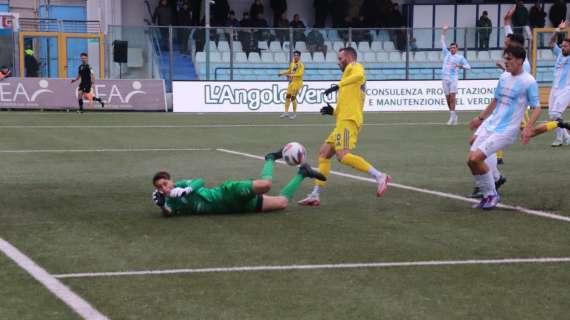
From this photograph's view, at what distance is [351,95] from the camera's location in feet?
37.6

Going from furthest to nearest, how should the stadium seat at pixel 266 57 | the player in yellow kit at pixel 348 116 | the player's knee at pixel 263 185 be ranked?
1. the stadium seat at pixel 266 57
2. the player in yellow kit at pixel 348 116
3. the player's knee at pixel 263 185

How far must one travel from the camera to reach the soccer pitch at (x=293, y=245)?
6449mm

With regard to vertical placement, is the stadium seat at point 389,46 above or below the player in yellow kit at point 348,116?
above

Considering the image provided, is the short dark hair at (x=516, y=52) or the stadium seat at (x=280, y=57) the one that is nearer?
the short dark hair at (x=516, y=52)

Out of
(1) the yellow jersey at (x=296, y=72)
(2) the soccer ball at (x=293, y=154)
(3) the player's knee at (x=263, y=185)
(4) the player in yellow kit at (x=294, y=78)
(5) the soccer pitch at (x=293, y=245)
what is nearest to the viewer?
(5) the soccer pitch at (x=293, y=245)

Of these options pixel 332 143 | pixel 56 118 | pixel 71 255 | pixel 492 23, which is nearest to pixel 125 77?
pixel 56 118

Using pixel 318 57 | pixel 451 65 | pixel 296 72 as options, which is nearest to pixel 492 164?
pixel 451 65

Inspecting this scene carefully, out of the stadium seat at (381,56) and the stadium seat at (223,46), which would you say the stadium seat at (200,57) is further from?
the stadium seat at (381,56)

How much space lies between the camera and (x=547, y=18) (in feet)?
151

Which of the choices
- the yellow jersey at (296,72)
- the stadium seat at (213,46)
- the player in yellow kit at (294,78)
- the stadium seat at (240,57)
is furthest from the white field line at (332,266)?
the stadium seat at (213,46)

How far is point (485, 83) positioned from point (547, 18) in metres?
11.9

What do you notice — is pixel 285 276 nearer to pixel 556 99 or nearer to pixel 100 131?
pixel 556 99

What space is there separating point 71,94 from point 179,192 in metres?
24.4

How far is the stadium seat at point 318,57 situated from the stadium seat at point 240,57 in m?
2.85
